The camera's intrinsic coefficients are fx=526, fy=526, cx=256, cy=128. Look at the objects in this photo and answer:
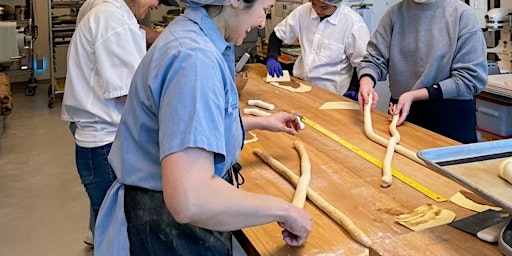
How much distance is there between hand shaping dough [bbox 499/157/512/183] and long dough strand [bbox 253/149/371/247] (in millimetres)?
316

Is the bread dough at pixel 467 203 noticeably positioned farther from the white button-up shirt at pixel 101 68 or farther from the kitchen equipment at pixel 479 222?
the white button-up shirt at pixel 101 68

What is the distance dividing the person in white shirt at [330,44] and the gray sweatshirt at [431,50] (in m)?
0.43

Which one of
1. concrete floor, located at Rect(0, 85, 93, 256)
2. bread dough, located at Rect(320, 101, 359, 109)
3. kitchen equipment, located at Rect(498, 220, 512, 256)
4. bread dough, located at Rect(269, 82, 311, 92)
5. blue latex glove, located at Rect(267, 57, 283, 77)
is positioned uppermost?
blue latex glove, located at Rect(267, 57, 283, 77)

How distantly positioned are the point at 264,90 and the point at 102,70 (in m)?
1.12

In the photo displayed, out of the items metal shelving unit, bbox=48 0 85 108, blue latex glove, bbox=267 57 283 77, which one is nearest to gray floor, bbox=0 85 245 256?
metal shelving unit, bbox=48 0 85 108

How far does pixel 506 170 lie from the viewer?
100 centimetres

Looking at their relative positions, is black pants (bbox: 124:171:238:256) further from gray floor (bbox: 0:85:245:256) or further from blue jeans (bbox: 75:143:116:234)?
gray floor (bbox: 0:85:245:256)

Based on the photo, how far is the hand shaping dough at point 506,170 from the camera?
98 centimetres

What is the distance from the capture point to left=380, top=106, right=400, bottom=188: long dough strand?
148 centimetres

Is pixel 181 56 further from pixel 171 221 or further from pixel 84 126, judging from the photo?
pixel 84 126

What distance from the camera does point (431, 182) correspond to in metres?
1.49

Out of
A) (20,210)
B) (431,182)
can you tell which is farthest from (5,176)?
(431,182)

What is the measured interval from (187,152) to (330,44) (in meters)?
2.03

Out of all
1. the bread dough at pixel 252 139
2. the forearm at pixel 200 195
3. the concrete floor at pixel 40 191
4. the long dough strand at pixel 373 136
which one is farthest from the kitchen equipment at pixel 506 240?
the concrete floor at pixel 40 191
